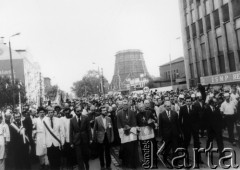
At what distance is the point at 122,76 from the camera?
472 feet

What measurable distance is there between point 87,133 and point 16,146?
7.60 ft

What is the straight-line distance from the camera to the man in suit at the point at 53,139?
29.2 ft

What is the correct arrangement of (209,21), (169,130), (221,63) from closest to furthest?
(169,130), (221,63), (209,21)

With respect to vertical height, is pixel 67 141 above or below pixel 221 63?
below

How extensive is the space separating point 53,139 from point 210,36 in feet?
89.0

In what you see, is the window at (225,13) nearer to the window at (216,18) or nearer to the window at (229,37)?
the window at (229,37)

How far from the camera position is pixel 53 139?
29.3 ft

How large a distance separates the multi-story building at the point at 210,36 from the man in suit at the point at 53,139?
18052 mm

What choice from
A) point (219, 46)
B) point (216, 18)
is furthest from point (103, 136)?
point (216, 18)

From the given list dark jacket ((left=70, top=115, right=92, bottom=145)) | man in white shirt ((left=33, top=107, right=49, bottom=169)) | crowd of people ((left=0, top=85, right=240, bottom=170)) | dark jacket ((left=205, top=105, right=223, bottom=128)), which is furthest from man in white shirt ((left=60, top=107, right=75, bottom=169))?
dark jacket ((left=205, top=105, right=223, bottom=128))

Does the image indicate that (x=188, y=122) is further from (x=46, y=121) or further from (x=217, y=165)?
(x=46, y=121)

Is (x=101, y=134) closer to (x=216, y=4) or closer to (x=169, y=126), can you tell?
(x=169, y=126)

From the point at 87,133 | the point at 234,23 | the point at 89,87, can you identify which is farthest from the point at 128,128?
the point at 89,87

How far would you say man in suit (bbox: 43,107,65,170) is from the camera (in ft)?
29.2
